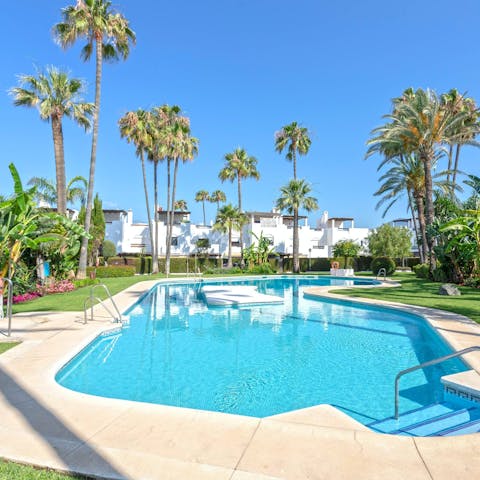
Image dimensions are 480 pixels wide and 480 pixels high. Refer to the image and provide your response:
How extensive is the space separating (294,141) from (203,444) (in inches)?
1506

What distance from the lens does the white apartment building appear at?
4762 cm

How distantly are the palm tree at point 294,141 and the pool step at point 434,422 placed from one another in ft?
114

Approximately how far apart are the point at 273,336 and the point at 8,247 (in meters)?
10.2

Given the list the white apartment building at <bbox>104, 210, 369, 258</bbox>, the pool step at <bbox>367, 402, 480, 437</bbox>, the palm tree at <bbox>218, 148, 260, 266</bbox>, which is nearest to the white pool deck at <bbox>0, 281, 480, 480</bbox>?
the pool step at <bbox>367, 402, 480, 437</bbox>

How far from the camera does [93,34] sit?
23.7m

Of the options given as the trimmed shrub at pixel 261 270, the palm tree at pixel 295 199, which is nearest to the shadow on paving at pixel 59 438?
the trimmed shrub at pixel 261 270

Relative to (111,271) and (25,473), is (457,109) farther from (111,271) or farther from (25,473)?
(25,473)

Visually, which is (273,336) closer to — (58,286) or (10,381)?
(10,381)

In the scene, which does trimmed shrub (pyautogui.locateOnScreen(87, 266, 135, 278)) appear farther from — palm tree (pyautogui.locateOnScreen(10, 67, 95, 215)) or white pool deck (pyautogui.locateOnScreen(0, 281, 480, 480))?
white pool deck (pyautogui.locateOnScreen(0, 281, 480, 480))

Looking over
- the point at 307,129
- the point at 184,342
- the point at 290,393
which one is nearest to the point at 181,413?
the point at 290,393

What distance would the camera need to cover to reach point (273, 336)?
10469 mm

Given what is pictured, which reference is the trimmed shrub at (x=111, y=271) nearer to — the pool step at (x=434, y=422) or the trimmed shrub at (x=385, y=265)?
the trimmed shrub at (x=385, y=265)

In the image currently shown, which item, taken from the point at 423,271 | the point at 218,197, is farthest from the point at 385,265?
the point at 218,197

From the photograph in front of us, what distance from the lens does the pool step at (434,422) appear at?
15.7 feet
